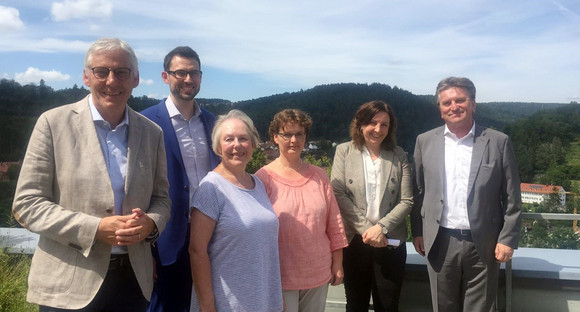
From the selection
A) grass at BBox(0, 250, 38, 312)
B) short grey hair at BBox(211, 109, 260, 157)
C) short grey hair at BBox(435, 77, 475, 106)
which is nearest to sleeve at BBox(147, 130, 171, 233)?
short grey hair at BBox(211, 109, 260, 157)

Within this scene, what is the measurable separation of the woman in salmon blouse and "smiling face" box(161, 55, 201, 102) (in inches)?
21.4

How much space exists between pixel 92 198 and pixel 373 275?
175cm

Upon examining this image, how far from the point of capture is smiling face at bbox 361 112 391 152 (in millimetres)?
2814

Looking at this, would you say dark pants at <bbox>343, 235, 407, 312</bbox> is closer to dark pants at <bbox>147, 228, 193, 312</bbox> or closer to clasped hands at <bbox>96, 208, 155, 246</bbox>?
dark pants at <bbox>147, 228, 193, 312</bbox>

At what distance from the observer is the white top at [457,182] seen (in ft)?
8.79

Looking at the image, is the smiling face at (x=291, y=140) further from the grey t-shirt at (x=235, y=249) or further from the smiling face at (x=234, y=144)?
the grey t-shirt at (x=235, y=249)

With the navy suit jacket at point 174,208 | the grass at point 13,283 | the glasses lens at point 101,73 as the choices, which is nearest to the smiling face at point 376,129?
the navy suit jacket at point 174,208

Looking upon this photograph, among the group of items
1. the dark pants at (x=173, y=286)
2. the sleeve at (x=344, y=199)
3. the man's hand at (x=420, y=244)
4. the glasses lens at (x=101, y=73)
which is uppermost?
the glasses lens at (x=101, y=73)

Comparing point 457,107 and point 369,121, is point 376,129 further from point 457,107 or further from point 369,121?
point 457,107

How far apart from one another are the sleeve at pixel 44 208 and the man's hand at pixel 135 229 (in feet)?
0.33

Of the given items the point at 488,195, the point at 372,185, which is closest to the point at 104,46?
the point at 372,185

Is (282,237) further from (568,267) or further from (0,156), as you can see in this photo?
(0,156)

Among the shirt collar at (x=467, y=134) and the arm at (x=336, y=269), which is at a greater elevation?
the shirt collar at (x=467, y=134)

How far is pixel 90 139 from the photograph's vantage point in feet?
5.84
